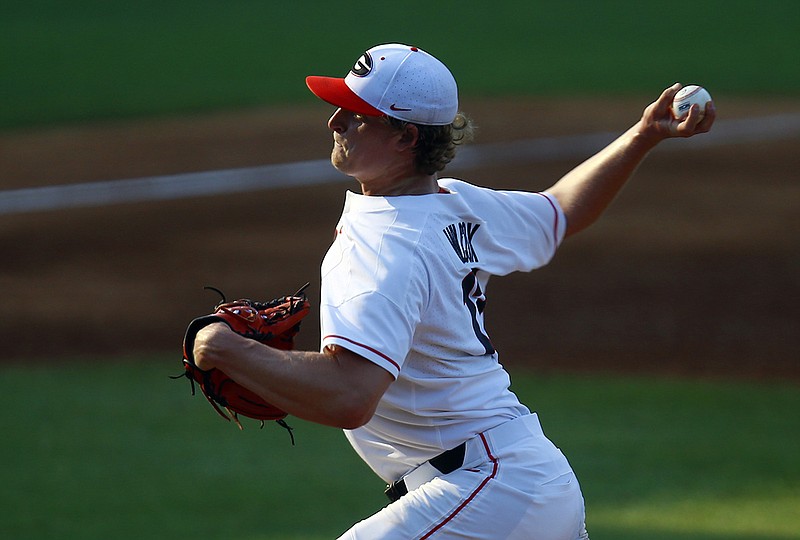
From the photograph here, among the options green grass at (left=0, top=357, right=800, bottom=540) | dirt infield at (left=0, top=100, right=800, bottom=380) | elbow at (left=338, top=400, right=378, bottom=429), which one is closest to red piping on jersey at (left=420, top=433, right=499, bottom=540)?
elbow at (left=338, top=400, right=378, bottom=429)

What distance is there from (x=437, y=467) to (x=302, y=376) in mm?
571

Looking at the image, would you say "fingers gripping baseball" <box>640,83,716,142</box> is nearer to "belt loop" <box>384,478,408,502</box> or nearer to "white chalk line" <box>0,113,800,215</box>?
"belt loop" <box>384,478,408,502</box>

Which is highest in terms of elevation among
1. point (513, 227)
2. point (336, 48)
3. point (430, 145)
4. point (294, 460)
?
point (430, 145)

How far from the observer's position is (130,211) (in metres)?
11.2

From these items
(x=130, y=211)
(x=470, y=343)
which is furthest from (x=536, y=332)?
(x=470, y=343)

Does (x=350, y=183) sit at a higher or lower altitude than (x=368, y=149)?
lower

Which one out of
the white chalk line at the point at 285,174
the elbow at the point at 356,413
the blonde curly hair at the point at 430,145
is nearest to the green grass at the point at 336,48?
the white chalk line at the point at 285,174

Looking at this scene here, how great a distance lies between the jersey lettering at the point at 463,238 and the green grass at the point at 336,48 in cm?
1233

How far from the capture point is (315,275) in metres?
9.63

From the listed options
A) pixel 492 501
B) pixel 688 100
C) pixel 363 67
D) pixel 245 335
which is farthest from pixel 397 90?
pixel 492 501

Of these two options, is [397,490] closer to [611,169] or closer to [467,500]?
[467,500]

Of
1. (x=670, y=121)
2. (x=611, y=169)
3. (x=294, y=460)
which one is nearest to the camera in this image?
(x=670, y=121)

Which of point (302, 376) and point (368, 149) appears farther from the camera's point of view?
point (368, 149)

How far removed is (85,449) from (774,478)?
3.85 m
